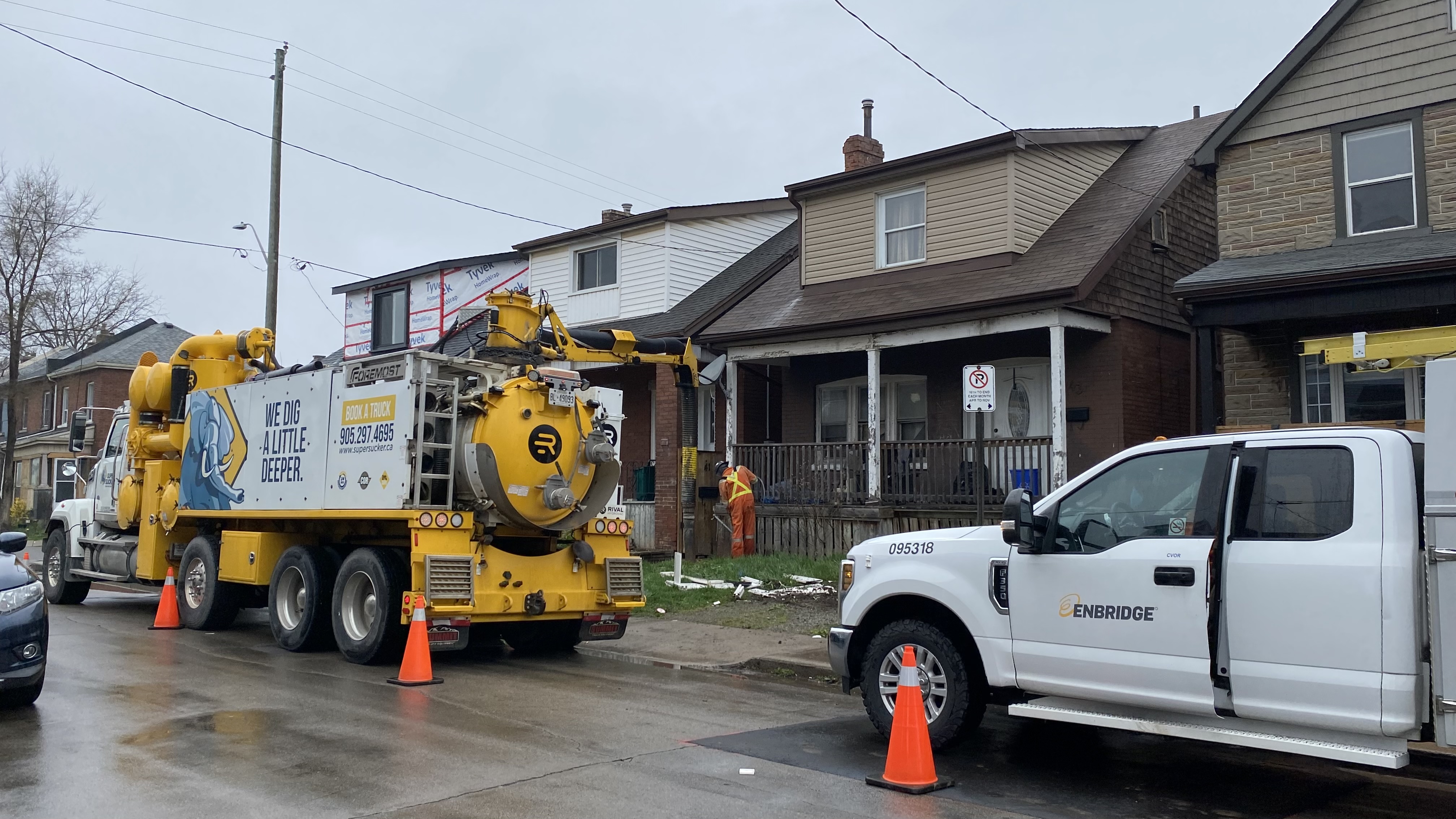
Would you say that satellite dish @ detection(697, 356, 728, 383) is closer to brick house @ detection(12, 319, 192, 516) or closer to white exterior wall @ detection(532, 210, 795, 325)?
white exterior wall @ detection(532, 210, 795, 325)

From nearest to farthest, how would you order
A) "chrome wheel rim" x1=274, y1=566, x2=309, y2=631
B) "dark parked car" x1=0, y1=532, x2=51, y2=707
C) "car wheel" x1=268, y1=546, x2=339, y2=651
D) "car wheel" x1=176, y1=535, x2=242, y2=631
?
"dark parked car" x1=0, y1=532, x2=51, y2=707 < "car wheel" x1=268, y1=546, x2=339, y2=651 < "chrome wheel rim" x1=274, y1=566, x2=309, y2=631 < "car wheel" x1=176, y1=535, x2=242, y2=631

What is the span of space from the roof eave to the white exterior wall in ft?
33.8

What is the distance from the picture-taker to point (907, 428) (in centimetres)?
1972

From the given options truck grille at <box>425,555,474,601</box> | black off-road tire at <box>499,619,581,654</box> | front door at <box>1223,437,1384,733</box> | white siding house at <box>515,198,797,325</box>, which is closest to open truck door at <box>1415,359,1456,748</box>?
front door at <box>1223,437,1384,733</box>

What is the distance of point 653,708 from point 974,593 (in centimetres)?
288

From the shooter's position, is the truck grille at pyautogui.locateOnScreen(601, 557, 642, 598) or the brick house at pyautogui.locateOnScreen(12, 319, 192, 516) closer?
the truck grille at pyautogui.locateOnScreen(601, 557, 642, 598)

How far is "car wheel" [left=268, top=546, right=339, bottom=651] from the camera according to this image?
37.5ft

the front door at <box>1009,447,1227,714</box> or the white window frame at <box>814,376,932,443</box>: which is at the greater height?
the white window frame at <box>814,376,932,443</box>

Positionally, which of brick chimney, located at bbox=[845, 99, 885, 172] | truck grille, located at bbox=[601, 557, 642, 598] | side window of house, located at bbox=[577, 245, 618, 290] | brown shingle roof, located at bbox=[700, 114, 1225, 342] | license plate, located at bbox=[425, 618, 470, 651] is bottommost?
license plate, located at bbox=[425, 618, 470, 651]

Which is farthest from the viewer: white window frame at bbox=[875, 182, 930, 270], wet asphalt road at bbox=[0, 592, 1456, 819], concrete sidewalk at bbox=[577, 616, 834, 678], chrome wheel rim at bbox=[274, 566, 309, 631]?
white window frame at bbox=[875, 182, 930, 270]

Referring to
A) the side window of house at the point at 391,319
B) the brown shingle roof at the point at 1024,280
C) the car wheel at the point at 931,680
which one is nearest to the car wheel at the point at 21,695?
the car wheel at the point at 931,680

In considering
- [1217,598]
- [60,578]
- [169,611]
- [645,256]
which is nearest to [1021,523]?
[1217,598]

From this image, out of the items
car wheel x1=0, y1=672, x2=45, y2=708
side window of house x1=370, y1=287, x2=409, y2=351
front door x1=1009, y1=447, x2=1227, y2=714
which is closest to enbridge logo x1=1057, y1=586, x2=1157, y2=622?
front door x1=1009, y1=447, x2=1227, y2=714

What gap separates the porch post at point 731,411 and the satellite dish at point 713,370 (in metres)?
0.11
